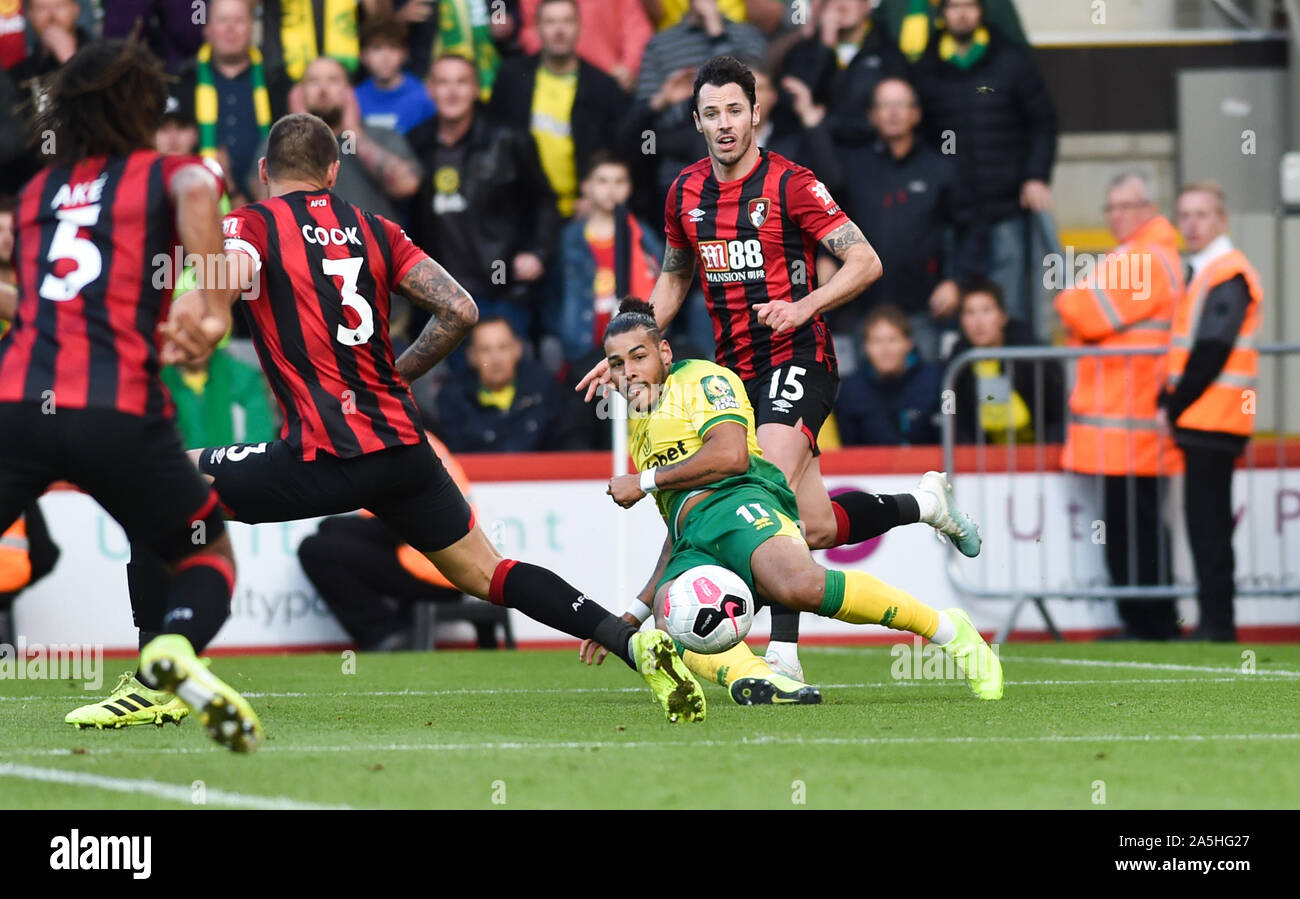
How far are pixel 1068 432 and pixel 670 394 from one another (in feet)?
17.5

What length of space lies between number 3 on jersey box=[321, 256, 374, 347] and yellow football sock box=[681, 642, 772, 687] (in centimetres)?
159

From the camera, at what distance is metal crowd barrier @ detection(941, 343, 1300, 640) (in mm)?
11398

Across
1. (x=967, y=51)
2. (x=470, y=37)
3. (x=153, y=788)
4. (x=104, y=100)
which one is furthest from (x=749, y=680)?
(x=470, y=37)

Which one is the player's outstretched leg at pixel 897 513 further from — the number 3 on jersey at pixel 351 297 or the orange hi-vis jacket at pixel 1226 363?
the orange hi-vis jacket at pixel 1226 363

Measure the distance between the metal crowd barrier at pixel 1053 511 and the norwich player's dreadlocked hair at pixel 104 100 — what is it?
6.81 m

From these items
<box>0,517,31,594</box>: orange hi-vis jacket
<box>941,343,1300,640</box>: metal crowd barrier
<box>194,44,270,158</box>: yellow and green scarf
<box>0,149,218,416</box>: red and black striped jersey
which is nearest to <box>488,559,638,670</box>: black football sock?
<box>0,149,218,416</box>: red and black striped jersey

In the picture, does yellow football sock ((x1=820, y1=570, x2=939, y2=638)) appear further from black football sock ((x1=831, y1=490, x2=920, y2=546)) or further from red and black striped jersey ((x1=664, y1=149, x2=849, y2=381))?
red and black striped jersey ((x1=664, y1=149, x2=849, y2=381))

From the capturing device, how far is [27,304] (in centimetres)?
526

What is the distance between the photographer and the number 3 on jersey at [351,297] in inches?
258

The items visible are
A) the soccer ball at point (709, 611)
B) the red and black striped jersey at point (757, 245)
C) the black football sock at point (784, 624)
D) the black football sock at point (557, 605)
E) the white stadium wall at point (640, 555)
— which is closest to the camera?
the soccer ball at point (709, 611)

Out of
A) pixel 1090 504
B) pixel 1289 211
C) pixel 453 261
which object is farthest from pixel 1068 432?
pixel 453 261

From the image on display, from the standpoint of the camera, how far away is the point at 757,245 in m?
7.46

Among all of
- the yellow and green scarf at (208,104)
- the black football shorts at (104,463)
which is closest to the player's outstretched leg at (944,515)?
the black football shorts at (104,463)
